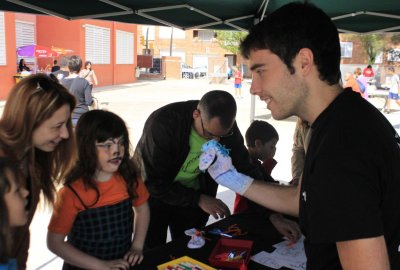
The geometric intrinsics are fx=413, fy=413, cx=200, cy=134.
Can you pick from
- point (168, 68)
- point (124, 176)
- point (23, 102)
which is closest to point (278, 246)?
point (124, 176)

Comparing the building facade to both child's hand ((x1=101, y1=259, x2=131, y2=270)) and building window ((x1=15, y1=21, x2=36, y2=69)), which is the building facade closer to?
building window ((x1=15, y1=21, x2=36, y2=69))

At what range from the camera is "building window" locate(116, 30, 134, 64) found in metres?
23.2

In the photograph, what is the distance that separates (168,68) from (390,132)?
33.6 m

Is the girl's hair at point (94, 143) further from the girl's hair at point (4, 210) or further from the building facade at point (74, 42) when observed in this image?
the building facade at point (74, 42)

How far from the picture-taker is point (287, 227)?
2.16 metres

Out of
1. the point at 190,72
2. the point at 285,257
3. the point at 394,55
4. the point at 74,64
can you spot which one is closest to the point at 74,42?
the point at 74,64

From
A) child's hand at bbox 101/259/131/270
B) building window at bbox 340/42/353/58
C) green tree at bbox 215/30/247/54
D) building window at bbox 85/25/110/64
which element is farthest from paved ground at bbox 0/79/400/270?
green tree at bbox 215/30/247/54

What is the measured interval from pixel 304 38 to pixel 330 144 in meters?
0.34

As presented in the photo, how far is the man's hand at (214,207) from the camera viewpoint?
2.41 m

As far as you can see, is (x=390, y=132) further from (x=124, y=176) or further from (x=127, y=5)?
(x=127, y=5)

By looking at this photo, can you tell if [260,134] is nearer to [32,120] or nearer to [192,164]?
[192,164]

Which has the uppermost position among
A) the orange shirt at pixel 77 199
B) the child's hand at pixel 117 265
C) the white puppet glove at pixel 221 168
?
the white puppet glove at pixel 221 168

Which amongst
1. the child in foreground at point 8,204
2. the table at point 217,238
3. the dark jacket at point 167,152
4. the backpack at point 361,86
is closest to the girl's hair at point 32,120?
the child in foreground at point 8,204

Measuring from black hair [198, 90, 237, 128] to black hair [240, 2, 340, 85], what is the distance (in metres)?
1.01
